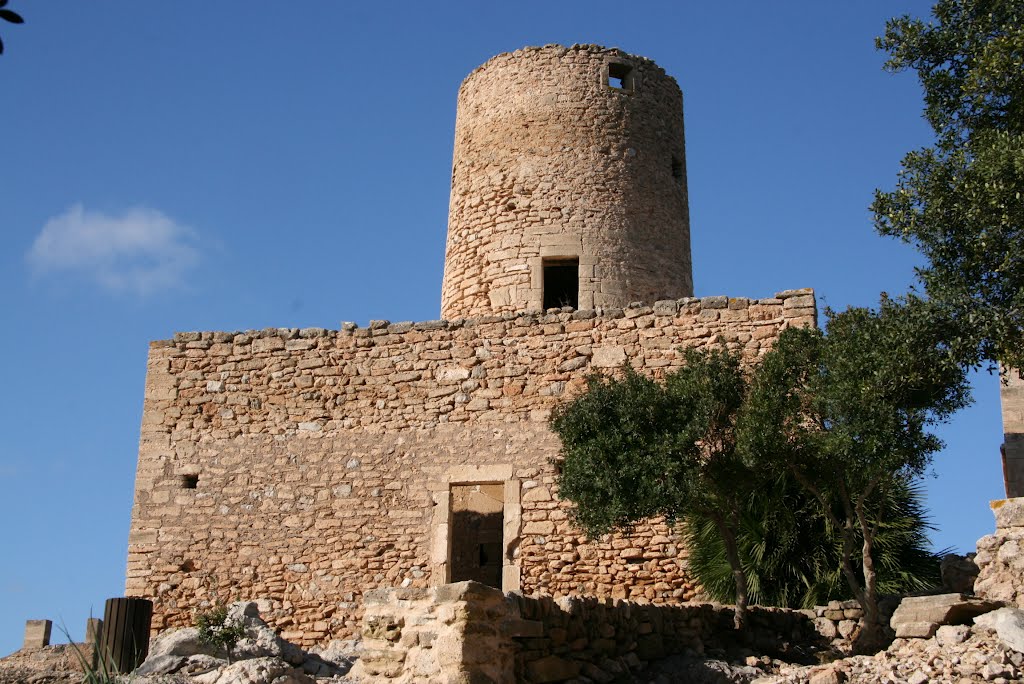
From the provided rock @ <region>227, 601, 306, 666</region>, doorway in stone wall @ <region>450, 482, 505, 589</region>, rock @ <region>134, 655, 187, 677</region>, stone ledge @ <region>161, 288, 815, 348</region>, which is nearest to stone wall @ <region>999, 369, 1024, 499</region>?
stone ledge @ <region>161, 288, 815, 348</region>

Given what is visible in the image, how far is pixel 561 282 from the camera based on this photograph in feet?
55.4

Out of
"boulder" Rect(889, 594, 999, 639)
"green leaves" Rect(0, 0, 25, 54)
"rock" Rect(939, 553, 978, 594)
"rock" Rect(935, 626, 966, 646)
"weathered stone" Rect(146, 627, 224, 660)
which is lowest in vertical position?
"weathered stone" Rect(146, 627, 224, 660)

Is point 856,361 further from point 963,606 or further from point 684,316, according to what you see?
point 684,316

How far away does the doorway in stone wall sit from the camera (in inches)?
609

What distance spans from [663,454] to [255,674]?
14.0 feet

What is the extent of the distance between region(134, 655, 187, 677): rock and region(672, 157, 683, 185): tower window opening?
1062 cm

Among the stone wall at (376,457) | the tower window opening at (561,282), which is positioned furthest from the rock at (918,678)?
the tower window opening at (561,282)

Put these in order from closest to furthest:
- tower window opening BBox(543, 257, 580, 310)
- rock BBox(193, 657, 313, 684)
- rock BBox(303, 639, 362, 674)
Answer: rock BBox(193, 657, 313, 684)
rock BBox(303, 639, 362, 674)
tower window opening BBox(543, 257, 580, 310)

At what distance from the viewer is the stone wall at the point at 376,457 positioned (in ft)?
44.2

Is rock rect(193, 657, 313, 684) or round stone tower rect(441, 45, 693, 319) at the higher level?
round stone tower rect(441, 45, 693, 319)

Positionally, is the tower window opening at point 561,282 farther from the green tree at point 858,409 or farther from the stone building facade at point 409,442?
the green tree at point 858,409

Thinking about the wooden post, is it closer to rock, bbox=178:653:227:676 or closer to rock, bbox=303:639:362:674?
rock, bbox=178:653:227:676

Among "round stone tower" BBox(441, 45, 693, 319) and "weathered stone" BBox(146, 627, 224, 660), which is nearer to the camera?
"weathered stone" BBox(146, 627, 224, 660)

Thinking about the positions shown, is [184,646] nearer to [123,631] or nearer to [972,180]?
[123,631]
